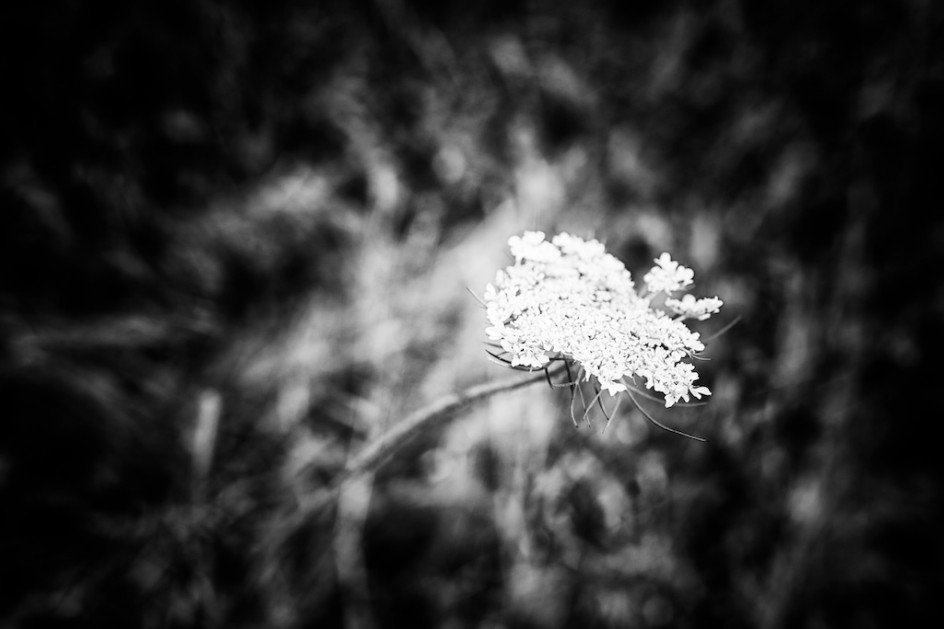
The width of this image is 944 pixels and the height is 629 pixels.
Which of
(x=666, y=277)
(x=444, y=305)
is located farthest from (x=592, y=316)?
(x=444, y=305)

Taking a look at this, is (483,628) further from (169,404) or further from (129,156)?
(129,156)

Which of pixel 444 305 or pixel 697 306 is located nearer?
pixel 697 306

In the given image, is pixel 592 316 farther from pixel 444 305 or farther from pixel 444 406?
pixel 444 305

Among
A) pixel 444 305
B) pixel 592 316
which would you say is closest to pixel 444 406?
pixel 592 316

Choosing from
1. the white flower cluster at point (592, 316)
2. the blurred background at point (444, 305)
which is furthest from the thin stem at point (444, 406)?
the blurred background at point (444, 305)

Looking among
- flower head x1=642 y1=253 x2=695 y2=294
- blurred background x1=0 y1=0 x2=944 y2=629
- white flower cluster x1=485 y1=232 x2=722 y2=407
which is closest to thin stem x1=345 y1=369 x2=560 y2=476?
white flower cluster x1=485 y1=232 x2=722 y2=407

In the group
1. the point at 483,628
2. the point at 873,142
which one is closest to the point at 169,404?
the point at 483,628

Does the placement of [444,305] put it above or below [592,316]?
above
